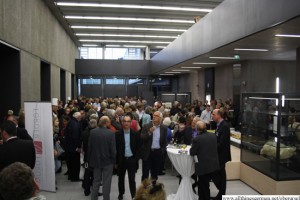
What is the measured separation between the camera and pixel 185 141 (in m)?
6.93

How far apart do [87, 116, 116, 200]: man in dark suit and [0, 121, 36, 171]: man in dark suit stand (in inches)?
49.1

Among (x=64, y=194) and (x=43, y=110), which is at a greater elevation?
(x=43, y=110)

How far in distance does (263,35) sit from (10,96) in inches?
270

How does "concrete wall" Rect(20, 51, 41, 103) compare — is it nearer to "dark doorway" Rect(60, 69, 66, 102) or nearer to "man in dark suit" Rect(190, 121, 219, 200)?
"man in dark suit" Rect(190, 121, 219, 200)

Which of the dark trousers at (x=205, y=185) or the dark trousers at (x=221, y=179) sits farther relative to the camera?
the dark trousers at (x=221, y=179)

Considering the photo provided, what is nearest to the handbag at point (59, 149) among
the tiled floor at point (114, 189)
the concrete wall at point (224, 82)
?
the tiled floor at point (114, 189)

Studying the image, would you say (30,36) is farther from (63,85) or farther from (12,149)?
(63,85)

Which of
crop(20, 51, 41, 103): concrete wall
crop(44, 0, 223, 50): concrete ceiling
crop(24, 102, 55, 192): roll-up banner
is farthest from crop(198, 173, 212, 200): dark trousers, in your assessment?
crop(44, 0, 223, 50): concrete ceiling

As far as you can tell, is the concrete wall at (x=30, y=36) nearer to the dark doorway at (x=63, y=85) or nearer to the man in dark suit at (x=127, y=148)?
the dark doorway at (x=63, y=85)

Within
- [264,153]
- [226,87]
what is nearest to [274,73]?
[226,87]

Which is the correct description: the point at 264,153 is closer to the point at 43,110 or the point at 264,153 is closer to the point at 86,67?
the point at 43,110

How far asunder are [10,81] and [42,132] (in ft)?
10.0

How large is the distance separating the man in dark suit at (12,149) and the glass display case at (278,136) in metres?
4.47

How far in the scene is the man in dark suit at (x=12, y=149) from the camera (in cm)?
387
